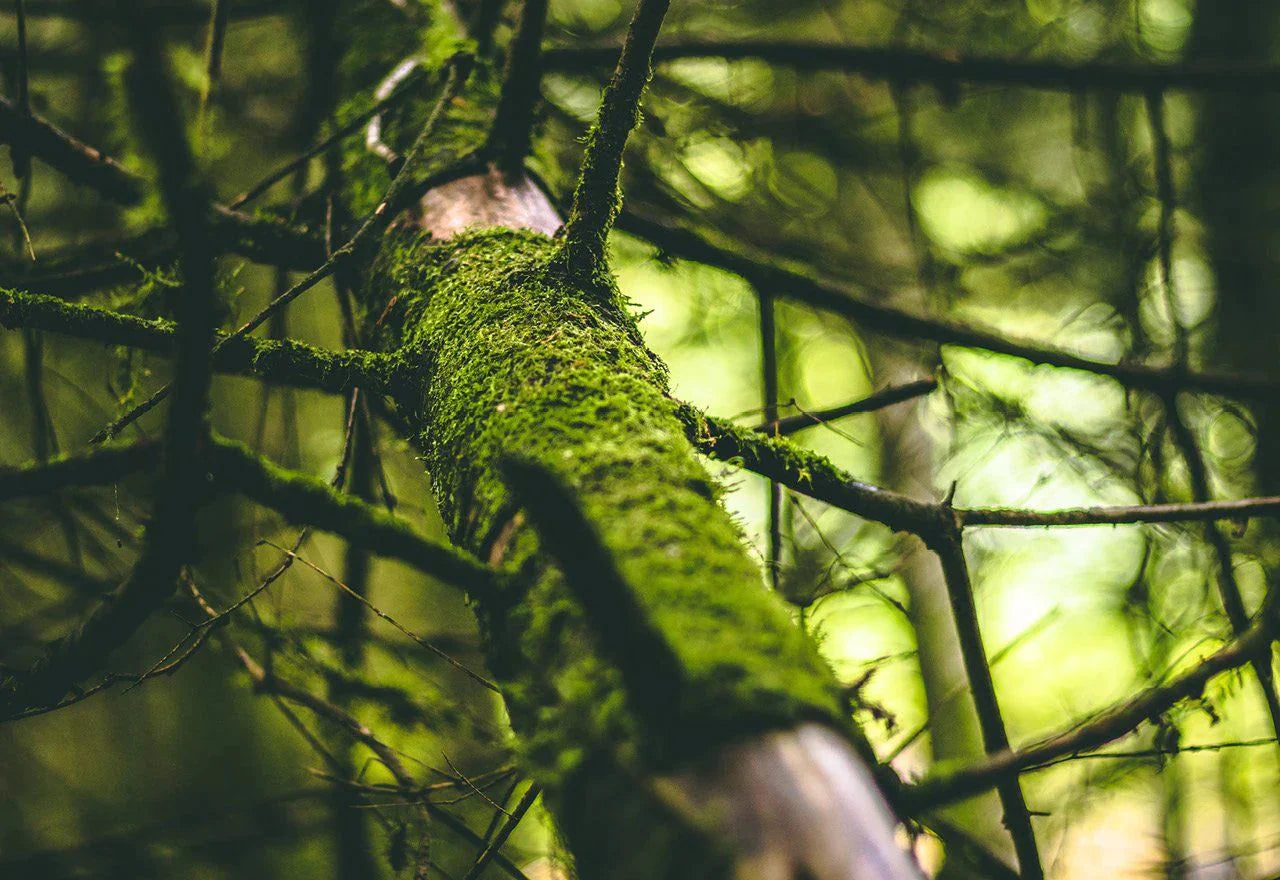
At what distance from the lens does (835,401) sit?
6527 mm

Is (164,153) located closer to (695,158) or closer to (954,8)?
(695,158)

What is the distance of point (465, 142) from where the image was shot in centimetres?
161

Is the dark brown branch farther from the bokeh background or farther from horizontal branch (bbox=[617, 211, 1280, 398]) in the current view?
horizontal branch (bbox=[617, 211, 1280, 398])

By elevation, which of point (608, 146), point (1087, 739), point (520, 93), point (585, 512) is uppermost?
point (520, 93)

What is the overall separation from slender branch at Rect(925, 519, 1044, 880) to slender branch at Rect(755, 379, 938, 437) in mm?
371

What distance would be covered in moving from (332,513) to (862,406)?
1185 mm

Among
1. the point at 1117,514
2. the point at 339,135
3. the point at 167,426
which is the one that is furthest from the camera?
the point at 339,135

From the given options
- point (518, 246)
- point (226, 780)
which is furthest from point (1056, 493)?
point (226, 780)

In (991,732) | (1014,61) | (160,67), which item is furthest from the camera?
(1014,61)

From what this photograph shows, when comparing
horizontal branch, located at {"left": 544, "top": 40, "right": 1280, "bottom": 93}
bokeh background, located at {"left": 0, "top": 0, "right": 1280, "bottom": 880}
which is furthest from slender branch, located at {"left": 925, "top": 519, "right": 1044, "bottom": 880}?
horizontal branch, located at {"left": 544, "top": 40, "right": 1280, "bottom": 93}

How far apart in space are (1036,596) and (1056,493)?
9.75 feet

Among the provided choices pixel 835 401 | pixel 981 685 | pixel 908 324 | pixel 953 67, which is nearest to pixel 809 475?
pixel 981 685

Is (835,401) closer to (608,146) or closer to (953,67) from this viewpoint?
(953,67)

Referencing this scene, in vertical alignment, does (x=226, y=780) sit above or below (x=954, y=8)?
below
